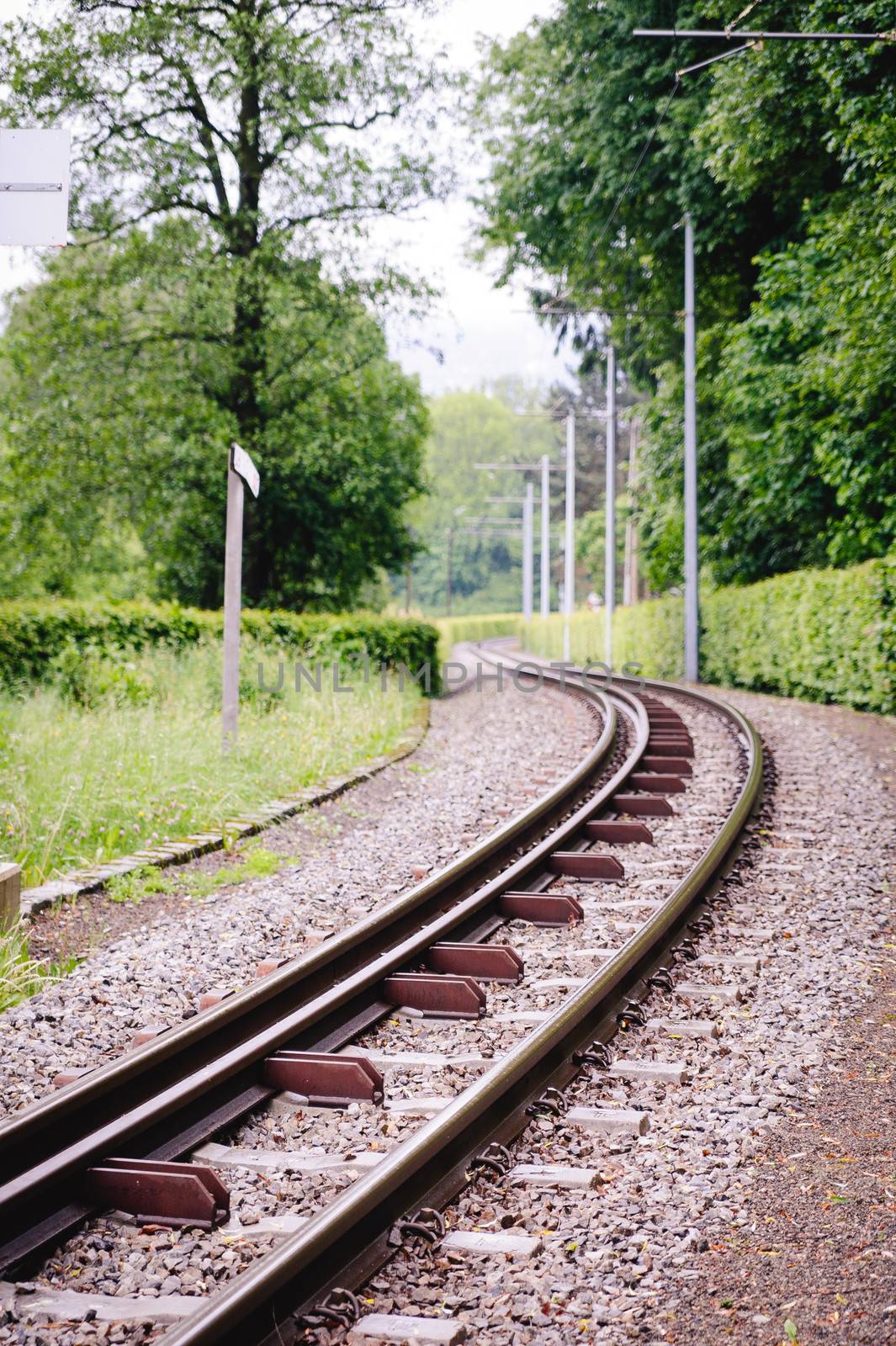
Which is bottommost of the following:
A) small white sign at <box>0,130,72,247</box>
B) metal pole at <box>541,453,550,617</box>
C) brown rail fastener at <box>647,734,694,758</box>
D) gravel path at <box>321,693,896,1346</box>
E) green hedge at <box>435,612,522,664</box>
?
gravel path at <box>321,693,896,1346</box>

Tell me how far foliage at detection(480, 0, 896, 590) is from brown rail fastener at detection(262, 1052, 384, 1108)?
513 inches

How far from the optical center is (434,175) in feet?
72.8

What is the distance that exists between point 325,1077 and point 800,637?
15.6m

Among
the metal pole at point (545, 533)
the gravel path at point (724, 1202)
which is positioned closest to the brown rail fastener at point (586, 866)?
the gravel path at point (724, 1202)

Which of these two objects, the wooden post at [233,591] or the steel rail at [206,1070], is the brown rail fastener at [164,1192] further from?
the wooden post at [233,591]

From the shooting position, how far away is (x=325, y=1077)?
380cm

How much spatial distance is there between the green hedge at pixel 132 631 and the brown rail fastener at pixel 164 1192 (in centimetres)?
897

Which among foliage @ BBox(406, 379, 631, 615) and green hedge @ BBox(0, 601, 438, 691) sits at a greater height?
foliage @ BBox(406, 379, 631, 615)

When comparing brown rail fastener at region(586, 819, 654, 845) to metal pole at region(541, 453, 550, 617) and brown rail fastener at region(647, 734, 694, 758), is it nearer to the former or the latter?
brown rail fastener at region(647, 734, 694, 758)

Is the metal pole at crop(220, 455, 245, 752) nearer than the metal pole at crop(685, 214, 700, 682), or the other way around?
the metal pole at crop(220, 455, 245, 752)

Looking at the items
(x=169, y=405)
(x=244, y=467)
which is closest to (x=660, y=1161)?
(x=244, y=467)

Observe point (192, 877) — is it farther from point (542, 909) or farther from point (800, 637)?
point (800, 637)

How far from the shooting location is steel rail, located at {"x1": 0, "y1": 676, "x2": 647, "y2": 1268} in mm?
3053

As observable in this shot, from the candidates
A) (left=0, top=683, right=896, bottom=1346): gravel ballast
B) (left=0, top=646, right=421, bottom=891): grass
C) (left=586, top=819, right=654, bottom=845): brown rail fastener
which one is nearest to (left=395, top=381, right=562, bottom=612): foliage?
(left=0, top=646, right=421, bottom=891): grass
